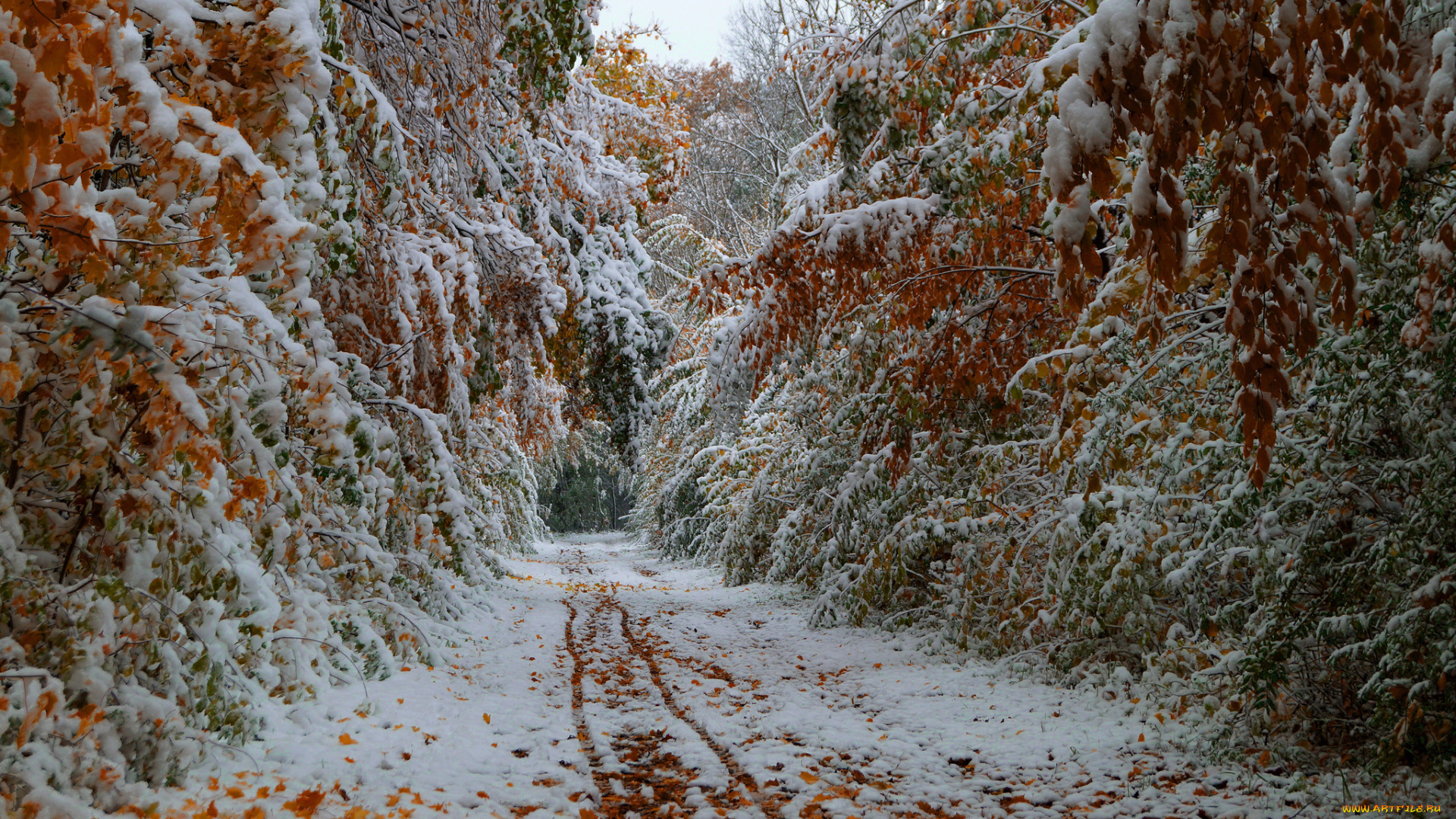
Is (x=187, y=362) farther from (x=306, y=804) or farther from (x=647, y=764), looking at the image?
(x=647, y=764)

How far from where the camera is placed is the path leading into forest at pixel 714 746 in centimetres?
393

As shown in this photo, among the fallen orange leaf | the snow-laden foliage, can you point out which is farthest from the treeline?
the fallen orange leaf

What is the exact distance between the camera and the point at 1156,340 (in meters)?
2.95

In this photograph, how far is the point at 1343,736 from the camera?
4090 mm

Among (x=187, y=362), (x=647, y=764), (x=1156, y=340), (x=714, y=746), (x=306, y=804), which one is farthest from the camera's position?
(x=714, y=746)

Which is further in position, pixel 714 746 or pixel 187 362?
pixel 714 746

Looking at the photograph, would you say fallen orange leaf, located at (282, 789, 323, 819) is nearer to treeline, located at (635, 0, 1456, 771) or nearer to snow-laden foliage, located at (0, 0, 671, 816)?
snow-laden foliage, located at (0, 0, 671, 816)

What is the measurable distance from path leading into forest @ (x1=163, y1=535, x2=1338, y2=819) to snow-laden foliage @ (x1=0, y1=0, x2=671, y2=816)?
486 millimetres

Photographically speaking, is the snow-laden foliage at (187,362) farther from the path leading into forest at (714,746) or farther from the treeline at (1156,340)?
the treeline at (1156,340)

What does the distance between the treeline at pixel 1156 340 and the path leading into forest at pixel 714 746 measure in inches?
20.6

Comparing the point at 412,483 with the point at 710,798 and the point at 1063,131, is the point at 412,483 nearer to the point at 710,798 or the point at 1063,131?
the point at 710,798

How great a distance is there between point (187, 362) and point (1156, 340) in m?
3.07

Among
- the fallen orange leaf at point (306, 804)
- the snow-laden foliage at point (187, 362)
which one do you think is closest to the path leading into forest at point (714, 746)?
the fallen orange leaf at point (306, 804)

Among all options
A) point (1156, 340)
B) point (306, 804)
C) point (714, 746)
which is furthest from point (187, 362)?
point (714, 746)
